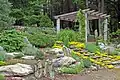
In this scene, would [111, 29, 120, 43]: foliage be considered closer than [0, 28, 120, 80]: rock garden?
No

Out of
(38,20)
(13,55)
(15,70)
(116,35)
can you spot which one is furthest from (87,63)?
(38,20)

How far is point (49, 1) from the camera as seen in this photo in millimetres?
33594

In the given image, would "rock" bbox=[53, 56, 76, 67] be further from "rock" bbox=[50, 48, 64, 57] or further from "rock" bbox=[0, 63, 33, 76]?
"rock" bbox=[0, 63, 33, 76]

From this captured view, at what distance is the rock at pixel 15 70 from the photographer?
870 cm

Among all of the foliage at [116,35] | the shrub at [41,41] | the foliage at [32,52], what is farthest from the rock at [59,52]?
the foliage at [116,35]

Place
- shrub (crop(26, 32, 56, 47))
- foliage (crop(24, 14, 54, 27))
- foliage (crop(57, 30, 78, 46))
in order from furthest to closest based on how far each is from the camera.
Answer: foliage (crop(24, 14, 54, 27)) → foliage (crop(57, 30, 78, 46)) → shrub (crop(26, 32, 56, 47))

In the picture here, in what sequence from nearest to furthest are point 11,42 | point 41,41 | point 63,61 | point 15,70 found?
point 15,70 → point 63,61 → point 11,42 → point 41,41

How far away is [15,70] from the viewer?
8.77 m

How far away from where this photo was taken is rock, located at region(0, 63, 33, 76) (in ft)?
28.6

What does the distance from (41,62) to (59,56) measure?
6.09ft

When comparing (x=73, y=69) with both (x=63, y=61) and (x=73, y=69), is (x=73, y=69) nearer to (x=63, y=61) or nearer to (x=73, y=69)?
(x=73, y=69)

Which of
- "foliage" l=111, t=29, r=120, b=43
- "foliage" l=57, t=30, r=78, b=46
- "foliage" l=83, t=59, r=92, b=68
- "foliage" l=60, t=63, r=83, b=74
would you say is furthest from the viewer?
"foliage" l=111, t=29, r=120, b=43

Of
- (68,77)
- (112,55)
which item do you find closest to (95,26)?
(112,55)

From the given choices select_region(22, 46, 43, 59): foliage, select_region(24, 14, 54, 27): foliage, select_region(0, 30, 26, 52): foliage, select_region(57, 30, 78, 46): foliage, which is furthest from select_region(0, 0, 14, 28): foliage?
select_region(22, 46, 43, 59): foliage
